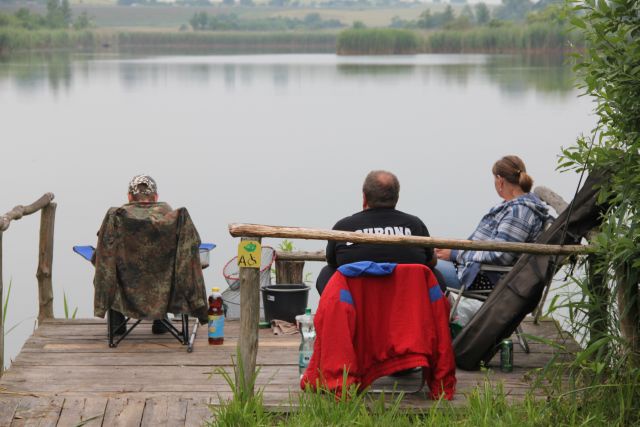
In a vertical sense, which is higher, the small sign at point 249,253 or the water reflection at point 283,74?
the small sign at point 249,253

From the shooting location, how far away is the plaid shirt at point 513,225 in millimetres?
5988

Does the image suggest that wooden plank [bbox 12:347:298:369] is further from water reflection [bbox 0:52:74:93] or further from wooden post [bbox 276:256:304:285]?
water reflection [bbox 0:52:74:93]

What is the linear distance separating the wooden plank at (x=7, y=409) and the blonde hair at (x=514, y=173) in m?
2.60

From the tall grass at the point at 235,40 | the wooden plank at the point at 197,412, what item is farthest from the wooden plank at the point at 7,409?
the tall grass at the point at 235,40

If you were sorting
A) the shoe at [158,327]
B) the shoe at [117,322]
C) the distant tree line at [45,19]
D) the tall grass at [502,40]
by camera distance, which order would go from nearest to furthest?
the shoe at [117,322] < the shoe at [158,327] < the tall grass at [502,40] < the distant tree line at [45,19]

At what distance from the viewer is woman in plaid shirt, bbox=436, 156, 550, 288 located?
19.8 ft

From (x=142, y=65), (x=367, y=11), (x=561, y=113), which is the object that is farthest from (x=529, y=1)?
(x=561, y=113)

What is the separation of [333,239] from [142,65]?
153ft

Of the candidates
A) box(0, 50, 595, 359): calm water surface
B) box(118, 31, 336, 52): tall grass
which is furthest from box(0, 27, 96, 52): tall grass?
box(0, 50, 595, 359): calm water surface

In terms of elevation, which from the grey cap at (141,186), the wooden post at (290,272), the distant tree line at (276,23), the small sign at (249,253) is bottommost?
the wooden post at (290,272)

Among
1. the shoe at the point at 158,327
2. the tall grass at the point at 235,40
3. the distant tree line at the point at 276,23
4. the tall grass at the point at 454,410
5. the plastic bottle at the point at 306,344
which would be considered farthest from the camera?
the distant tree line at the point at 276,23

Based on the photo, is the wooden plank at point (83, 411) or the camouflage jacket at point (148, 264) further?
the camouflage jacket at point (148, 264)

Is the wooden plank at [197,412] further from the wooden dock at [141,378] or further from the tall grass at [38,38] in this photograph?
the tall grass at [38,38]

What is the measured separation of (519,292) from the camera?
5.50 meters
